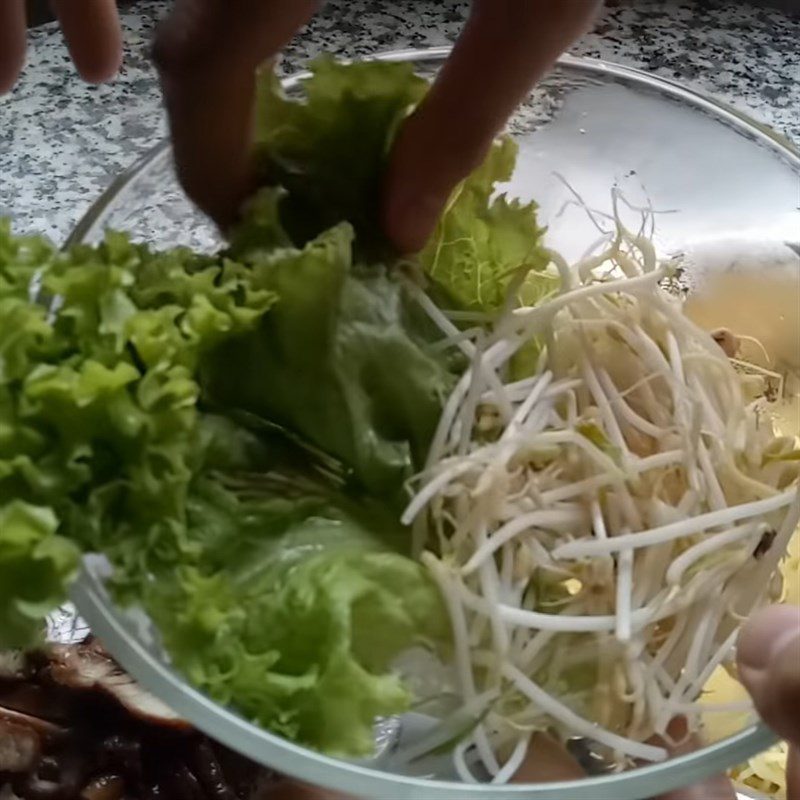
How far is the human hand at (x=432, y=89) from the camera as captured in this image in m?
0.50

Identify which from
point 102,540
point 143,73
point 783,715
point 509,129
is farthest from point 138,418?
point 143,73

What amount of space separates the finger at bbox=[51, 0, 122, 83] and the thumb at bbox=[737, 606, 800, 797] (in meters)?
0.54

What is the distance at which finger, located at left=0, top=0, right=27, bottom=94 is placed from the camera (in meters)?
0.67

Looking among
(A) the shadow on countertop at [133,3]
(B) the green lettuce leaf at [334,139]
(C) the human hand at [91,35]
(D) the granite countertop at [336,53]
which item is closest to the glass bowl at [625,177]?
(B) the green lettuce leaf at [334,139]

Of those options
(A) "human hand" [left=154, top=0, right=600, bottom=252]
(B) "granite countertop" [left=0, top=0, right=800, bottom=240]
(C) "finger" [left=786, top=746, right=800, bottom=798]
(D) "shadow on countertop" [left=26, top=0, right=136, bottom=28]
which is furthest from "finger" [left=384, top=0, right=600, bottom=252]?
(D) "shadow on countertop" [left=26, top=0, right=136, bottom=28]

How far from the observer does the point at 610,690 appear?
2.03ft

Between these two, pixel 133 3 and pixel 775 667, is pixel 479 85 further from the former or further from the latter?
pixel 133 3

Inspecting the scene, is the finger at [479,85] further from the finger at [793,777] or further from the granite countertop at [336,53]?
the granite countertop at [336,53]

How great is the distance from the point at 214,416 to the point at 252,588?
0.28ft

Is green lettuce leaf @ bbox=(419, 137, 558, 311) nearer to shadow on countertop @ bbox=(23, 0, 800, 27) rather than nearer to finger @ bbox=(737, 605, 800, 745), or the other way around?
finger @ bbox=(737, 605, 800, 745)

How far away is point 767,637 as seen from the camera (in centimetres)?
49

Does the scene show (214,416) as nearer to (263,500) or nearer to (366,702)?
(263,500)

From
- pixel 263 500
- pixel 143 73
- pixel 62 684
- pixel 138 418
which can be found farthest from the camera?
pixel 143 73

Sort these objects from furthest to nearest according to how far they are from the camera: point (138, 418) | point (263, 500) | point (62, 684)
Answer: point (62, 684) → point (263, 500) → point (138, 418)
